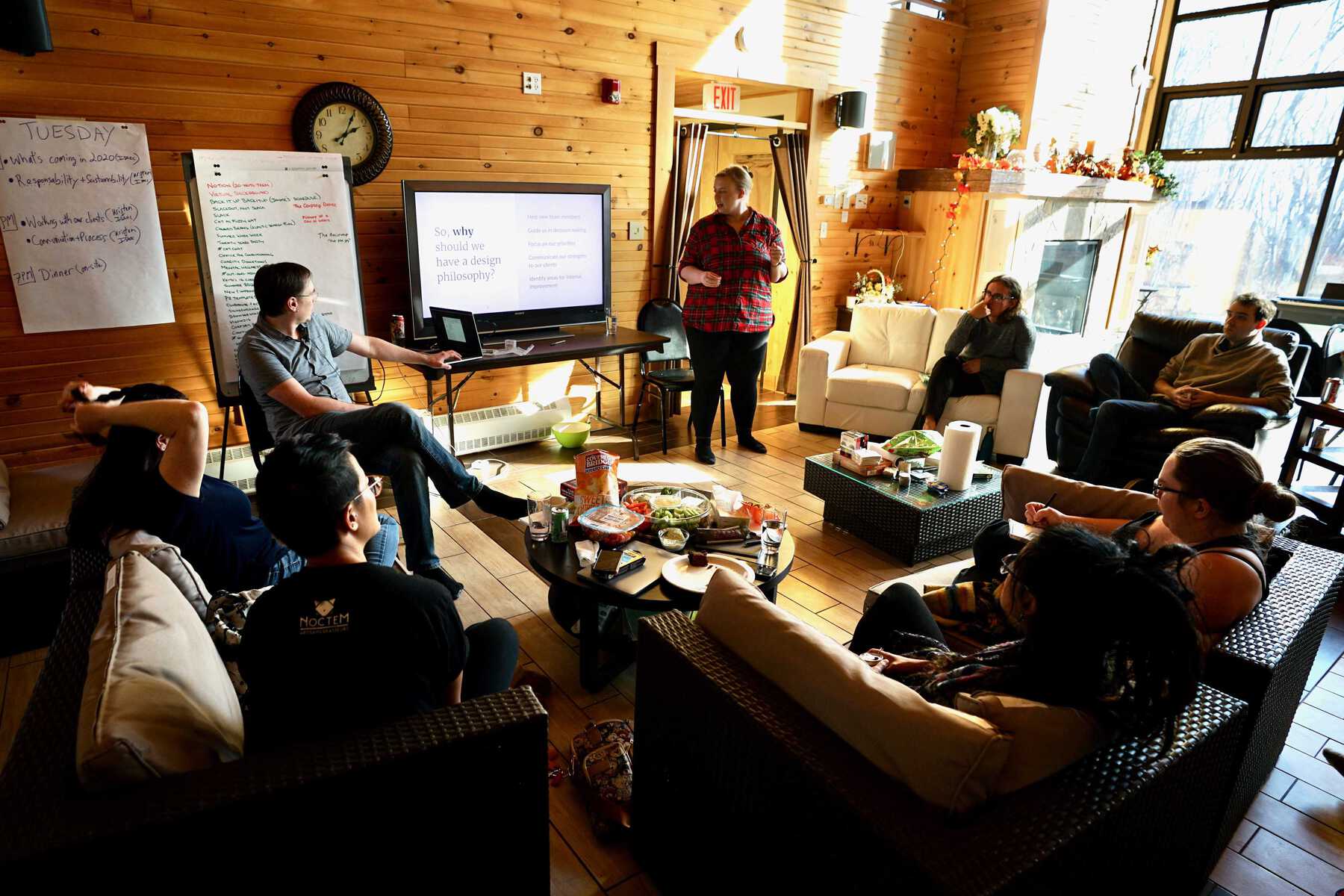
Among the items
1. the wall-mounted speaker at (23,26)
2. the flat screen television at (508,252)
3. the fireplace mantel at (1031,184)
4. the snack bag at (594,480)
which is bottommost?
the snack bag at (594,480)

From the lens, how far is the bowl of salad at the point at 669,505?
2531 mm

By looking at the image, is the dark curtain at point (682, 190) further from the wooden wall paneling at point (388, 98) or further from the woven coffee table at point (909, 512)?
the woven coffee table at point (909, 512)

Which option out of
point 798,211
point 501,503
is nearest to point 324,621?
point 501,503

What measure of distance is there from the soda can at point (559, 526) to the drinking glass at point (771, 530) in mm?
605

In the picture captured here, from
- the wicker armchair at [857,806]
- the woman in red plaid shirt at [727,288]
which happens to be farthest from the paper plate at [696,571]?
the woman in red plaid shirt at [727,288]

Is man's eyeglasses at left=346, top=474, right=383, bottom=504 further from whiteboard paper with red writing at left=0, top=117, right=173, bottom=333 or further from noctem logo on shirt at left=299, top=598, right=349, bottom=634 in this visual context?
whiteboard paper with red writing at left=0, top=117, right=173, bottom=333

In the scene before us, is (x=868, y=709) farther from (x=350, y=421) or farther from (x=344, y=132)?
(x=344, y=132)

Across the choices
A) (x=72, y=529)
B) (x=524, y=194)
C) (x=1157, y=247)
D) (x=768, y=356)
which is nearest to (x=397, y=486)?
(x=72, y=529)

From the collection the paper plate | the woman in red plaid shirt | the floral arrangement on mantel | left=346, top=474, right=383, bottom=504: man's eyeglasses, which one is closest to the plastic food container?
the paper plate

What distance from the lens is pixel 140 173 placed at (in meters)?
3.36

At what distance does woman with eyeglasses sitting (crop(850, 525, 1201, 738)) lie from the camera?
1156 mm

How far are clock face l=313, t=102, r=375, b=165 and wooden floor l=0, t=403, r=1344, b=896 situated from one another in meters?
1.73

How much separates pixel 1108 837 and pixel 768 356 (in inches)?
207

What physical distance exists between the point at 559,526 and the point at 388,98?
2.65 m
